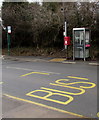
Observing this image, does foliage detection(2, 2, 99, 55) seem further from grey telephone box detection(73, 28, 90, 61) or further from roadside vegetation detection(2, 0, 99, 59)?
grey telephone box detection(73, 28, 90, 61)

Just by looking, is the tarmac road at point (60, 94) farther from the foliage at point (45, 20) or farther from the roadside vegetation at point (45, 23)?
the foliage at point (45, 20)

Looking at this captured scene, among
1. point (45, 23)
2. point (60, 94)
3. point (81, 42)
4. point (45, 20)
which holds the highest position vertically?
point (45, 20)

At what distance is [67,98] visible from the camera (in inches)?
205

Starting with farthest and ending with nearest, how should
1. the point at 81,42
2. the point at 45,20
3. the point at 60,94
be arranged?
the point at 45,20 → the point at 81,42 → the point at 60,94

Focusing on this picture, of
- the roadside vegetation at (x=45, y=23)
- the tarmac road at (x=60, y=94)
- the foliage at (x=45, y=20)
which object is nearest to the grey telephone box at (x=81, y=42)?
the roadside vegetation at (x=45, y=23)

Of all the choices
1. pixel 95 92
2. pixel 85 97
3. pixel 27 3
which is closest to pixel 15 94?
pixel 85 97

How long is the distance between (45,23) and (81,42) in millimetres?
5347

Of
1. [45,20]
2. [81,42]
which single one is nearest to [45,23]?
[45,20]

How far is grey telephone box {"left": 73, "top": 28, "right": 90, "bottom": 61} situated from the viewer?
13268mm

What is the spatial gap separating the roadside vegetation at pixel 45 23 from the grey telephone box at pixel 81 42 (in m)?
0.82

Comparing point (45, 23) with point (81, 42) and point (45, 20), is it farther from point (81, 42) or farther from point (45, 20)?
point (81, 42)

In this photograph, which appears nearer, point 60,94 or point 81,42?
point 60,94

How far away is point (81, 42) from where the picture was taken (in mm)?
13539

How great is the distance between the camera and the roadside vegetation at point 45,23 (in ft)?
48.0
